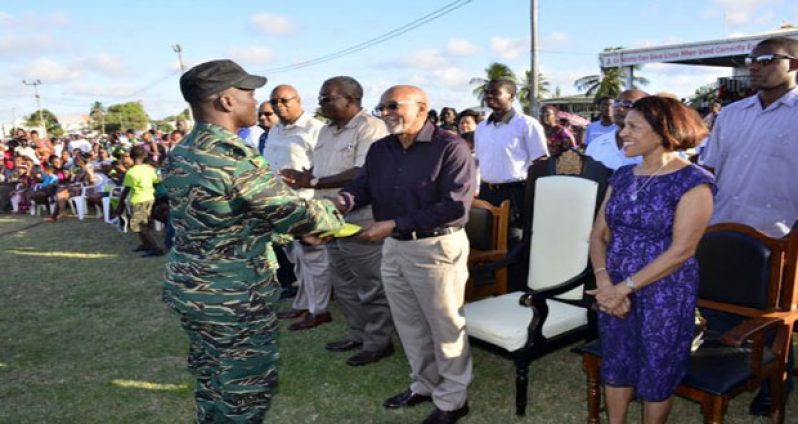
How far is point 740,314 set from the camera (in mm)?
2893

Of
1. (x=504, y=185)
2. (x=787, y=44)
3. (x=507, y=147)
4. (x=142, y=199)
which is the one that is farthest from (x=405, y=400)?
(x=142, y=199)

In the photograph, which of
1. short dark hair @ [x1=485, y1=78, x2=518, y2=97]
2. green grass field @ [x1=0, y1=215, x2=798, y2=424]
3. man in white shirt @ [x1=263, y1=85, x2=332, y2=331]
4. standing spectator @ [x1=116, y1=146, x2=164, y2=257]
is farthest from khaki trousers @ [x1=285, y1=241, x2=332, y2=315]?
standing spectator @ [x1=116, y1=146, x2=164, y2=257]

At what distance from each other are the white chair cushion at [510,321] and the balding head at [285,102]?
2.18 metres

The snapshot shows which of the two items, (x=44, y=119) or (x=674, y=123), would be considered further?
(x=44, y=119)

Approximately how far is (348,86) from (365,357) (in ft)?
6.31

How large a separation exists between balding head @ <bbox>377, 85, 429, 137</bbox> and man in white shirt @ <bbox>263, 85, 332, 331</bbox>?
5.51ft

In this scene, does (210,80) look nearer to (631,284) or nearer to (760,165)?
(631,284)

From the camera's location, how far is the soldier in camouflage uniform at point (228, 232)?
2.12 meters

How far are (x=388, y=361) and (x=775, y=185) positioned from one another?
2.64m

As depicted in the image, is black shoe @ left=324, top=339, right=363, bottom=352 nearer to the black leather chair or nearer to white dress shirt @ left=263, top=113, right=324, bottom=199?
white dress shirt @ left=263, top=113, right=324, bottom=199

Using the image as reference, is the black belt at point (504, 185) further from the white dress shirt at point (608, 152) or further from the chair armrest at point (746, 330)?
the chair armrest at point (746, 330)

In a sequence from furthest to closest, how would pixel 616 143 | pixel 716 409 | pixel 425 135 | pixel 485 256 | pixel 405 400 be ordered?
pixel 616 143 → pixel 485 256 → pixel 405 400 → pixel 425 135 → pixel 716 409

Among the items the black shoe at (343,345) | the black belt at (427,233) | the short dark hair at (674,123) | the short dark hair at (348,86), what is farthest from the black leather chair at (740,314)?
the short dark hair at (348,86)

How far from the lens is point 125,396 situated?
3793 mm
